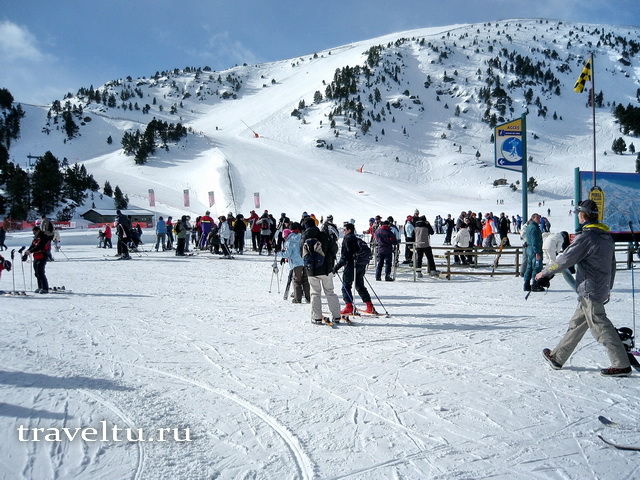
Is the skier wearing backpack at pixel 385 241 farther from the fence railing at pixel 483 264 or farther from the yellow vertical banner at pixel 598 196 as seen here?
the yellow vertical banner at pixel 598 196

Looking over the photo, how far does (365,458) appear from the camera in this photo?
2994 mm

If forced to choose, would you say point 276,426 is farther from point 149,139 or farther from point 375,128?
point 375,128

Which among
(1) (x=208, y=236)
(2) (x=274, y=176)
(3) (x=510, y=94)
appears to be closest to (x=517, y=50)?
(3) (x=510, y=94)

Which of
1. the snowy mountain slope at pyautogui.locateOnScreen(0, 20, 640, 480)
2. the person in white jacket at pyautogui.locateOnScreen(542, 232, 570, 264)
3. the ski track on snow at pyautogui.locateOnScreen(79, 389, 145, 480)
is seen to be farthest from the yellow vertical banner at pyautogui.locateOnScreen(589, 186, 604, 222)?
the ski track on snow at pyautogui.locateOnScreen(79, 389, 145, 480)

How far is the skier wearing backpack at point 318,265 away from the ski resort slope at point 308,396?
35 centimetres

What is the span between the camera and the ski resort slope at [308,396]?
295 centimetres

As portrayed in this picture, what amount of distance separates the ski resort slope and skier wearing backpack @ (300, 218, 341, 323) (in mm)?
348

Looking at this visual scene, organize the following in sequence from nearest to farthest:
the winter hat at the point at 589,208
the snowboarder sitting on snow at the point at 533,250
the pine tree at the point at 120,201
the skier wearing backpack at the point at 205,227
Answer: the winter hat at the point at 589,208, the snowboarder sitting on snow at the point at 533,250, the skier wearing backpack at the point at 205,227, the pine tree at the point at 120,201

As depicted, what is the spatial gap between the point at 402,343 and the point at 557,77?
141514 millimetres

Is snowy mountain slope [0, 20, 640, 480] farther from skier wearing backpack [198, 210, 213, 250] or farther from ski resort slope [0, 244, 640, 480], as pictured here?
skier wearing backpack [198, 210, 213, 250]

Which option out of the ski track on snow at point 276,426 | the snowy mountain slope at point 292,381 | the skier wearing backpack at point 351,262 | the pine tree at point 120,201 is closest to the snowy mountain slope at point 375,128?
the pine tree at point 120,201

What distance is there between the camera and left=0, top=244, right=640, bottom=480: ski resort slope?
2945 millimetres

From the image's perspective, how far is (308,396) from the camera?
→ 13.1 ft

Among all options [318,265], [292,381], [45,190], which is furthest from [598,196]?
[45,190]
